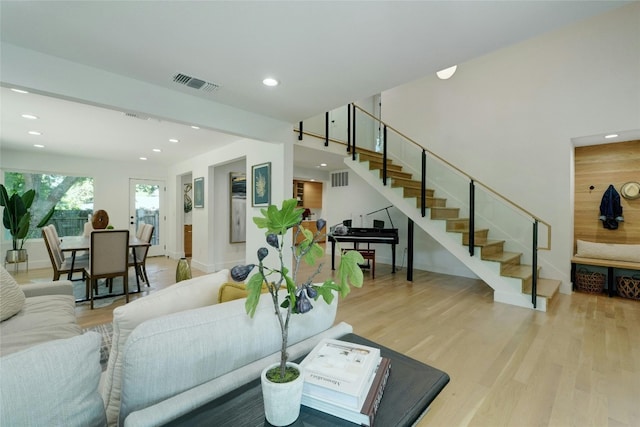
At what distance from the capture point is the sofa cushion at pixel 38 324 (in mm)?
1514

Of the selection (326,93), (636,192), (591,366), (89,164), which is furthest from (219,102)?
(636,192)

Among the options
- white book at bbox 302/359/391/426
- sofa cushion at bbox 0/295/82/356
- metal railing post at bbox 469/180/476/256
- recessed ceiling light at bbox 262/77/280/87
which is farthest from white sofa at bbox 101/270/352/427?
metal railing post at bbox 469/180/476/256

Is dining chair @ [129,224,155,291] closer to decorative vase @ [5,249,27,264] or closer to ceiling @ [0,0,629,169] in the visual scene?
ceiling @ [0,0,629,169]

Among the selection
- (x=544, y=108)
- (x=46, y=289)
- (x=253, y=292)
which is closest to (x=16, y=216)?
(x=46, y=289)

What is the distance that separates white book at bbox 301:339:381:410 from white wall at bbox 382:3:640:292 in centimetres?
494

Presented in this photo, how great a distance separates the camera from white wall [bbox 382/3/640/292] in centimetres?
387

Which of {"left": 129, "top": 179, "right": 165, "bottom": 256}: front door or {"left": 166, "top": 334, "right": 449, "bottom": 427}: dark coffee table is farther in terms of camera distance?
{"left": 129, "top": 179, "right": 165, "bottom": 256}: front door

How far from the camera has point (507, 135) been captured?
4812 mm

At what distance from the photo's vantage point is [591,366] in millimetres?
2188

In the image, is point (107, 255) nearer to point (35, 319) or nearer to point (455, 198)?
point (35, 319)

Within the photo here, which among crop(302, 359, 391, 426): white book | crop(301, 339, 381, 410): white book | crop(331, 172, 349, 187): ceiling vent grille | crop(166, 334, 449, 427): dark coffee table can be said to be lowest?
crop(166, 334, 449, 427): dark coffee table

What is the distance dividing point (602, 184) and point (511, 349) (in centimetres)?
387

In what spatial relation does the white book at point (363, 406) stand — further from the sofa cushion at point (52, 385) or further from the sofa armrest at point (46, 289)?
Answer: the sofa armrest at point (46, 289)

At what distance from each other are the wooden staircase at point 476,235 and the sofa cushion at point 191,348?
12.5 feet
